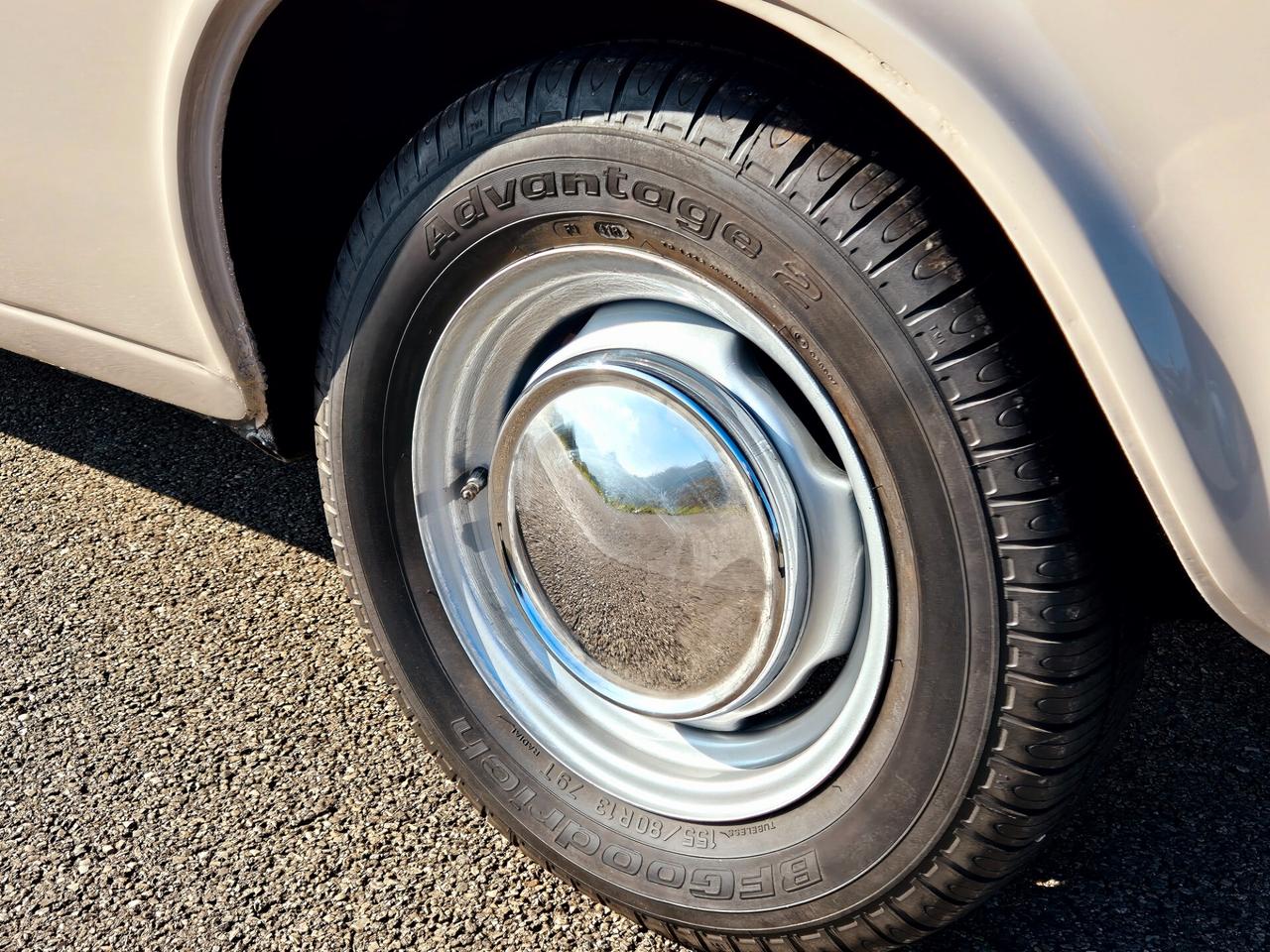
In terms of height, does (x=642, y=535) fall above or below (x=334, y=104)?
below

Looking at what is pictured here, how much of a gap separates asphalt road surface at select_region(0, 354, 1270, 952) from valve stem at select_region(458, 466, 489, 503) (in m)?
0.49

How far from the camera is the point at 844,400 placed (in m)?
1.14

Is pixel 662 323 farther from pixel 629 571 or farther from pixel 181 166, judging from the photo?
pixel 181 166

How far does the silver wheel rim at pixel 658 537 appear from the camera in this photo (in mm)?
1299

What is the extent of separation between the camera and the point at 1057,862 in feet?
5.22

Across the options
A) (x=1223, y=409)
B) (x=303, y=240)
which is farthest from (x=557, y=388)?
(x=1223, y=409)

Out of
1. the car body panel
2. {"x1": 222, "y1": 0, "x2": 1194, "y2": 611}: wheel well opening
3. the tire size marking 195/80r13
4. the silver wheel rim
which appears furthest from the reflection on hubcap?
the car body panel

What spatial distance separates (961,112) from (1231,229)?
0.23m

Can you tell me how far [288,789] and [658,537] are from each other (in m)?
0.79

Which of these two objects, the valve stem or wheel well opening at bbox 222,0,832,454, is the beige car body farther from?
the valve stem


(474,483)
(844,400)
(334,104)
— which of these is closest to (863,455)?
(844,400)

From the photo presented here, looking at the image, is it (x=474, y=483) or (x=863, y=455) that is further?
(x=474, y=483)

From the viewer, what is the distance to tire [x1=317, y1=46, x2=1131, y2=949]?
41.6 inches

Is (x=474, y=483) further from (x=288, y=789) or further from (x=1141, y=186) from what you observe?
(x=1141, y=186)
